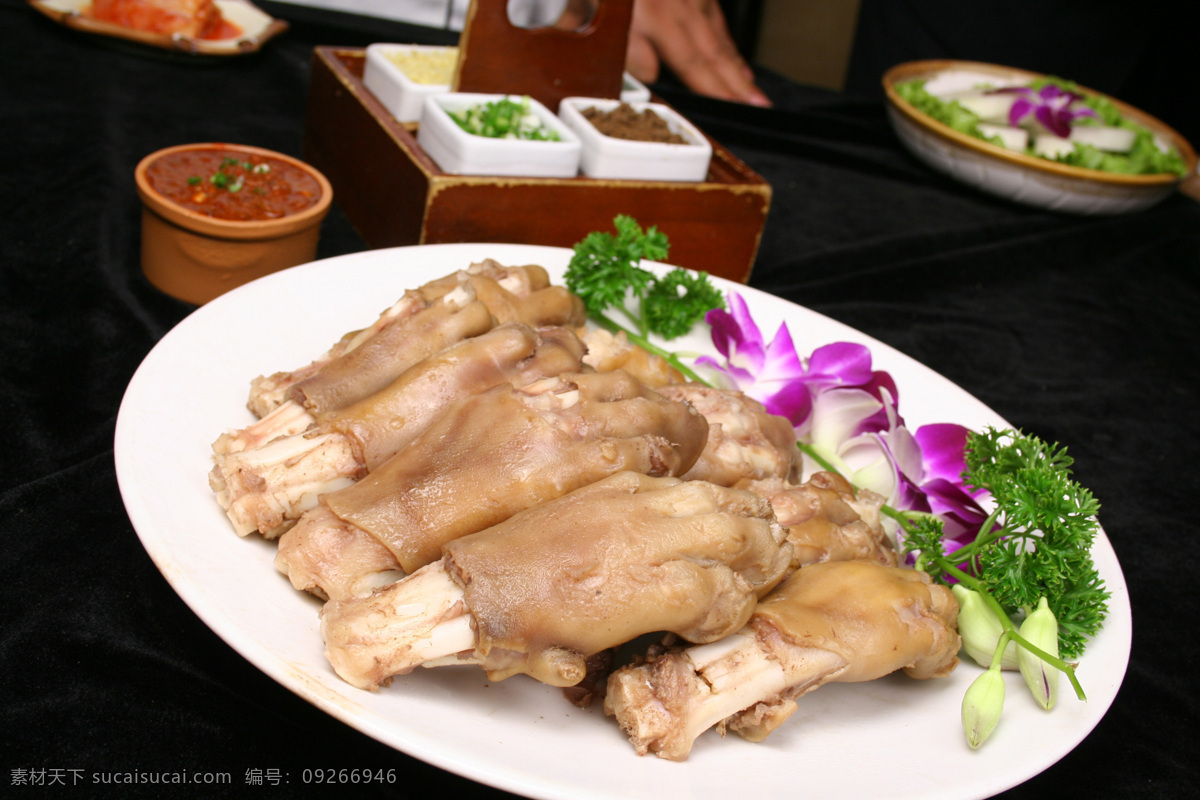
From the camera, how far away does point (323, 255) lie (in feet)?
9.69

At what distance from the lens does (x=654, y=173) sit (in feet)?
9.55

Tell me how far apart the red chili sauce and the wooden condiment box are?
0.94 ft

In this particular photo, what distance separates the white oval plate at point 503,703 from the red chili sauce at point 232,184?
619mm

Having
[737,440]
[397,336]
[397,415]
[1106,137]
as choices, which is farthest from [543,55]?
[1106,137]

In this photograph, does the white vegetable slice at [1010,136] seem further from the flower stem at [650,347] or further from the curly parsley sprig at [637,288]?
the flower stem at [650,347]

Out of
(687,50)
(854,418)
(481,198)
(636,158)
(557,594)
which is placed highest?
(687,50)

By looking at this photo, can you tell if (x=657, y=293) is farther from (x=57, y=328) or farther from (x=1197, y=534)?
(x=1197, y=534)

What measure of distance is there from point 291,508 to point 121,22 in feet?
10.5

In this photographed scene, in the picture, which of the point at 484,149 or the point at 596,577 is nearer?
the point at 596,577

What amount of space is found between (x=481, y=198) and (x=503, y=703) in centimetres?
162

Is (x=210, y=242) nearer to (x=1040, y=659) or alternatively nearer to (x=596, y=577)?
(x=596, y=577)

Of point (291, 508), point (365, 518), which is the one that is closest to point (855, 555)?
point (365, 518)

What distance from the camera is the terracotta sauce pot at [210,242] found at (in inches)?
93.4

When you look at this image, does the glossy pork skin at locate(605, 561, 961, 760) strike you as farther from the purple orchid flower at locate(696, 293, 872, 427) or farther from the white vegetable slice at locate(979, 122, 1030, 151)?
the white vegetable slice at locate(979, 122, 1030, 151)
